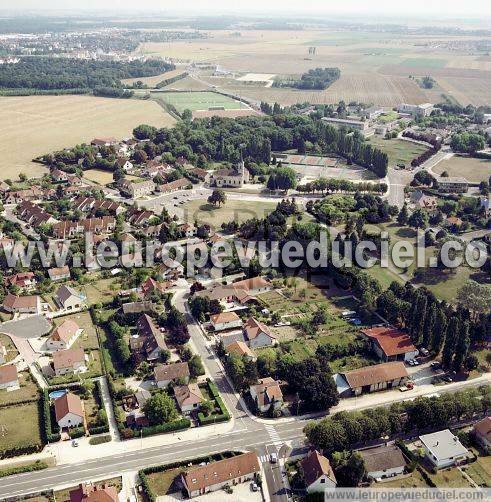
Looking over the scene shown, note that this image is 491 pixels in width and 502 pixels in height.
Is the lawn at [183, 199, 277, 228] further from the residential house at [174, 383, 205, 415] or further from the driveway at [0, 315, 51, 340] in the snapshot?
the residential house at [174, 383, 205, 415]

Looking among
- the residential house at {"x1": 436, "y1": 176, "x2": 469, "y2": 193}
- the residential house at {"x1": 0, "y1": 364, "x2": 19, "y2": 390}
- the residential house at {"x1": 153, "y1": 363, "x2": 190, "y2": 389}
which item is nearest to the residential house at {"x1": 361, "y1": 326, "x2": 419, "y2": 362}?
the residential house at {"x1": 153, "y1": 363, "x2": 190, "y2": 389}

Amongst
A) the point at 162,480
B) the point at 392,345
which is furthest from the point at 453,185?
the point at 162,480

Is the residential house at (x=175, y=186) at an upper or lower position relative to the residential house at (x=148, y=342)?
upper

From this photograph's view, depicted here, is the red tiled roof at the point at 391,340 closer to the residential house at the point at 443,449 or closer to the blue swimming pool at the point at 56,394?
the residential house at the point at 443,449

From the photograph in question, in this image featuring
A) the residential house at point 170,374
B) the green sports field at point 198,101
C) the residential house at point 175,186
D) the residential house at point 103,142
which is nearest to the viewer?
the residential house at point 170,374

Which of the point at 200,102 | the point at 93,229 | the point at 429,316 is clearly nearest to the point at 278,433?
the point at 429,316

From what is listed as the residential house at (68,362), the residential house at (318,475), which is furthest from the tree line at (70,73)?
the residential house at (318,475)

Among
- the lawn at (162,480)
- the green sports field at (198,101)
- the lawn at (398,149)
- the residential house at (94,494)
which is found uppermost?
the green sports field at (198,101)

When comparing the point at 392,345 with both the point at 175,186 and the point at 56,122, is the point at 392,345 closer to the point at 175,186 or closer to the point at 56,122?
the point at 175,186

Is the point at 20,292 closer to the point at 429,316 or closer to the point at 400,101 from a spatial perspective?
the point at 429,316
